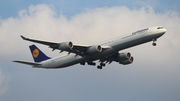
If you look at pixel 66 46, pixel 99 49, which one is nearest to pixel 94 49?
pixel 99 49

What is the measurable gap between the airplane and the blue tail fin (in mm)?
2637

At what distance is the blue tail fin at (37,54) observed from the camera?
73725 millimetres

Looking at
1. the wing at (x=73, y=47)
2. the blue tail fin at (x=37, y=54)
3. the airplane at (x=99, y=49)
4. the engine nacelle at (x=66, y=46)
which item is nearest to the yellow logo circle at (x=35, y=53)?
the blue tail fin at (x=37, y=54)

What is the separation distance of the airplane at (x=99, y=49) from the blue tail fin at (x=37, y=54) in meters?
2.64

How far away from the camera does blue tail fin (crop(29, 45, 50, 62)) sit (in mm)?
73725

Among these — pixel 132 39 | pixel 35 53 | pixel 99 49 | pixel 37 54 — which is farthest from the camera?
pixel 35 53

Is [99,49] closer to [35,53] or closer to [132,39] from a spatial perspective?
[132,39]

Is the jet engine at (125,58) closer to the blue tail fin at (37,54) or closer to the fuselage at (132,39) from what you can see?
the fuselage at (132,39)

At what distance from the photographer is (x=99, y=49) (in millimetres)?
61969

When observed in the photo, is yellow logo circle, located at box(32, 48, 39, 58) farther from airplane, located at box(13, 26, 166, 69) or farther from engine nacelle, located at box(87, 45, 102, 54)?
engine nacelle, located at box(87, 45, 102, 54)

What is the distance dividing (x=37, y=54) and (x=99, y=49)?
56.6ft

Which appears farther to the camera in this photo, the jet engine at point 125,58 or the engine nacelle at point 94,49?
the jet engine at point 125,58

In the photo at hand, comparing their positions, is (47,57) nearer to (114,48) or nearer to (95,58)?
(95,58)

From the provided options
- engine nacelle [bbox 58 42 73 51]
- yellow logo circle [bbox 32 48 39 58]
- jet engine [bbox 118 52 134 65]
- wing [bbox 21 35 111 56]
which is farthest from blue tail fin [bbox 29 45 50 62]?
jet engine [bbox 118 52 134 65]
